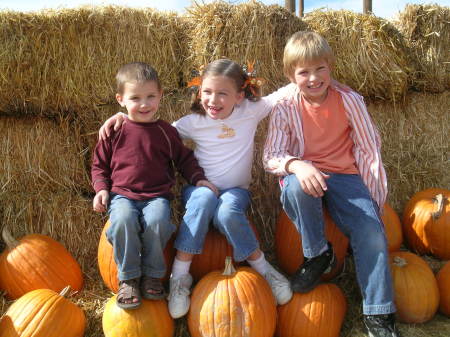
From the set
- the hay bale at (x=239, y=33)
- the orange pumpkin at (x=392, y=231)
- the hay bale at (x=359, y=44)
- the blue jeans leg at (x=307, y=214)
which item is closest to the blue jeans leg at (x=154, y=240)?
the blue jeans leg at (x=307, y=214)

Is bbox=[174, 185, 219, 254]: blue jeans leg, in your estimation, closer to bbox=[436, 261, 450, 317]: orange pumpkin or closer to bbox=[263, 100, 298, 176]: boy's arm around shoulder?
bbox=[263, 100, 298, 176]: boy's arm around shoulder

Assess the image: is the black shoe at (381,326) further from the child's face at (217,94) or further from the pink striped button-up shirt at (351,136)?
the child's face at (217,94)

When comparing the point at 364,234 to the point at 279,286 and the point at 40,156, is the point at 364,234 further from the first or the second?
the point at 40,156

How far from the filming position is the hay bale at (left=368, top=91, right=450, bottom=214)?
3725 millimetres

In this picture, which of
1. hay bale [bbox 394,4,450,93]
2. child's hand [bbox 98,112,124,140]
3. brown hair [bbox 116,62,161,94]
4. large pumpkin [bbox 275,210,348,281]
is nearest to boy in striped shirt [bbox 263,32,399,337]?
large pumpkin [bbox 275,210,348,281]

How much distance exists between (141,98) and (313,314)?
1.62 m

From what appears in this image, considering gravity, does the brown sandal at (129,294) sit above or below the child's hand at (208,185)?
below

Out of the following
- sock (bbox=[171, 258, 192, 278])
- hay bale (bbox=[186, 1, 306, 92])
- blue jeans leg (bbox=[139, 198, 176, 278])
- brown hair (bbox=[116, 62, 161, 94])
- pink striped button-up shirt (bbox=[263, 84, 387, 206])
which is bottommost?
sock (bbox=[171, 258, 192, 278])

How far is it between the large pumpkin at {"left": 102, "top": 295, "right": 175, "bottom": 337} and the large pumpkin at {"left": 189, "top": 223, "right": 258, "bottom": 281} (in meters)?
0.42

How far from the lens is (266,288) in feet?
8.07

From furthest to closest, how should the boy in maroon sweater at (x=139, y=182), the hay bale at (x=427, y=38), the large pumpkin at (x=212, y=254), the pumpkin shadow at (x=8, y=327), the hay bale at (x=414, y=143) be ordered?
the hay bale at (x=414, y=143) → the hay bale at (x=427, y=38) → the large pumpkin at (x=212, y=254) → the boy in maroon sweater at (x=139, y=182) → the pumpkin shadow at (x=8, y=327)

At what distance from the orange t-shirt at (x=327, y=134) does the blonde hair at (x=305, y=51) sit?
0.29 metres

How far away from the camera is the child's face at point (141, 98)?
2688 millimetres

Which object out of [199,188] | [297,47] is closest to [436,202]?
[297,47]
